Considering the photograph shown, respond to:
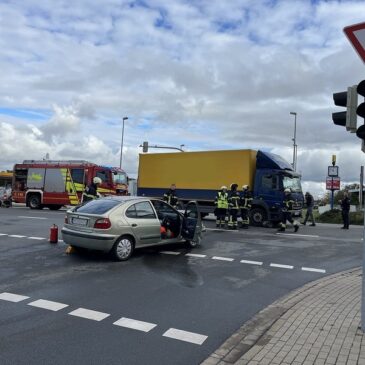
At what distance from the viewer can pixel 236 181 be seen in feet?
71.1

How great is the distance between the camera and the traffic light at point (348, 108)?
18.7 ft

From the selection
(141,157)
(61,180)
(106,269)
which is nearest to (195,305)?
(106,269)

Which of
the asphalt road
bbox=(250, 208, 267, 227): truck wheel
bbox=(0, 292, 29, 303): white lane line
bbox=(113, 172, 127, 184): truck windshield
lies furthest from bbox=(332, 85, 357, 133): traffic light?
bbox=(113, 172, 127, 184): truck windshield

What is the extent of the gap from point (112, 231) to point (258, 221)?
38.8 feet

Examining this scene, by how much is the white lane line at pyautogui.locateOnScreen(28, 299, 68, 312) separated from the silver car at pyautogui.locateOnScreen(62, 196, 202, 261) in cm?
348

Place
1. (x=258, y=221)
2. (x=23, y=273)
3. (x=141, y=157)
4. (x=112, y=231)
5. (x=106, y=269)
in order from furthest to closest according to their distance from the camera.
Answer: (x=141, y=157), (x=258, y=221), (x=112, y=231), (x=106, y=269), (x=23, y=273)

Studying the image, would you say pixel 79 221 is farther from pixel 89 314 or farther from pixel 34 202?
pixel 34 202

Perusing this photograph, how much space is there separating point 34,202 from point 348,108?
2777 cm

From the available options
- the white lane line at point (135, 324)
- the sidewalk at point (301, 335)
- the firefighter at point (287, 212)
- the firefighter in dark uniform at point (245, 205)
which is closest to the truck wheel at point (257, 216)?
the firefighter in dark uniform at point (245, 205)

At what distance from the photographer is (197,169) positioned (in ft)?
75.9

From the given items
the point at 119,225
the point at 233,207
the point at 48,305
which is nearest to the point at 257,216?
the point at 233,207

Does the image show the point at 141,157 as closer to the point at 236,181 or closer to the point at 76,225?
the point at 236,181

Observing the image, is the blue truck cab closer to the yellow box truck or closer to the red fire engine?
the yellow box truck

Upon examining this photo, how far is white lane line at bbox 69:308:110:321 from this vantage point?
19.6 feet
